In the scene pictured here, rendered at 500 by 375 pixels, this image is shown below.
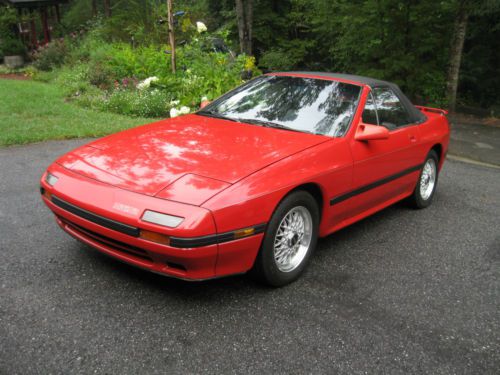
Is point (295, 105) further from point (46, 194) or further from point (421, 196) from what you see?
point (46, 194)

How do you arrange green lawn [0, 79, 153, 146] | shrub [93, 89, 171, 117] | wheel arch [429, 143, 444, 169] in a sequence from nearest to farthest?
wheel arch [429, 143, 444, 169] < green lawn [0, 79, 153, 146] < shrub [93, 89, 171, 117]

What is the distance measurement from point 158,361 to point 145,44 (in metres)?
13.2

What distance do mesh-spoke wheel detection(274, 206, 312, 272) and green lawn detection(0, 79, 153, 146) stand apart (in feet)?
17.5

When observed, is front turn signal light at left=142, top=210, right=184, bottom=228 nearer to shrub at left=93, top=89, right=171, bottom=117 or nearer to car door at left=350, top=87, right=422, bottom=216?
car door at left=350, top=87, right=422, bottom=216

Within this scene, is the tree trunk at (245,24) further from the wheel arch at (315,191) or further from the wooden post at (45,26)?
the wheel arch at (315,191)

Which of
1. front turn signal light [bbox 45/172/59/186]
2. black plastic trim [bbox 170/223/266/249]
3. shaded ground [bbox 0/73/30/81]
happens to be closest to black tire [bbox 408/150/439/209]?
black plastic trim [bbox 170/223/266/249]

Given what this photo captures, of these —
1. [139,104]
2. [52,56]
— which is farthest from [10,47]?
[139,104]

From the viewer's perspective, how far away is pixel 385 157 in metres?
4.32

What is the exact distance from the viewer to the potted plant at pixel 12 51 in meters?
18.1

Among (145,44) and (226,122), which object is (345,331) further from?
(145,44)

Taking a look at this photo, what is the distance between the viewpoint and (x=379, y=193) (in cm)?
439

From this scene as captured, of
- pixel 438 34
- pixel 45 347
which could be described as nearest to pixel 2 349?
pixel 45 347

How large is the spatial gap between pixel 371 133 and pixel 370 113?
0.44 meters

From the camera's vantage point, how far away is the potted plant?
1809 cm
